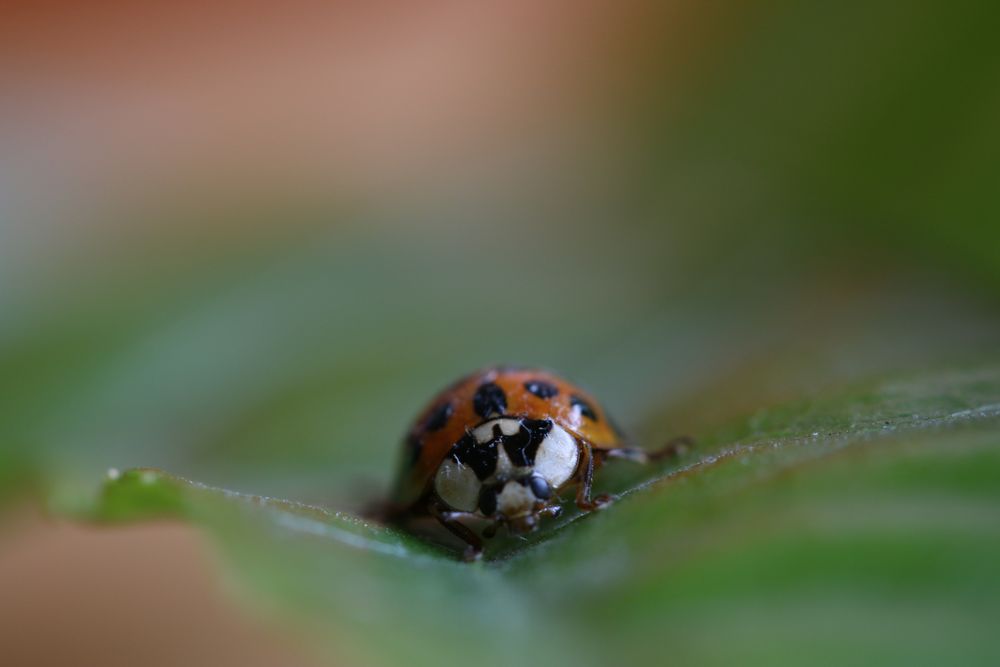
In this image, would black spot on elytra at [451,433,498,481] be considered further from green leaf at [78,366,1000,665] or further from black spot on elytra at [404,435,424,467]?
green leaf at [78,366,1000,665]

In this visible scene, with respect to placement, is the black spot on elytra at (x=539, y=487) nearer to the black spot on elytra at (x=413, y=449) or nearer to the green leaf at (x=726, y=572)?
the black spot on elytra at (x=413, y=449)

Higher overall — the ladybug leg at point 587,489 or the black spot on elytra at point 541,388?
the black spot on elytra at point 541,388

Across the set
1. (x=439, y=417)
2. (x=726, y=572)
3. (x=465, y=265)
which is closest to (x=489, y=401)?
(x=439, y=417)

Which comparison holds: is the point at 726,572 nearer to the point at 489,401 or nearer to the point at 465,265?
the point at 489,401

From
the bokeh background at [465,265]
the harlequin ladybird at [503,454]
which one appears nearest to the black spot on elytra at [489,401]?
the harlequin ladybird at [503,454]

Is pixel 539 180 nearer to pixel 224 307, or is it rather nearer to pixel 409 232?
pixel 409 232
